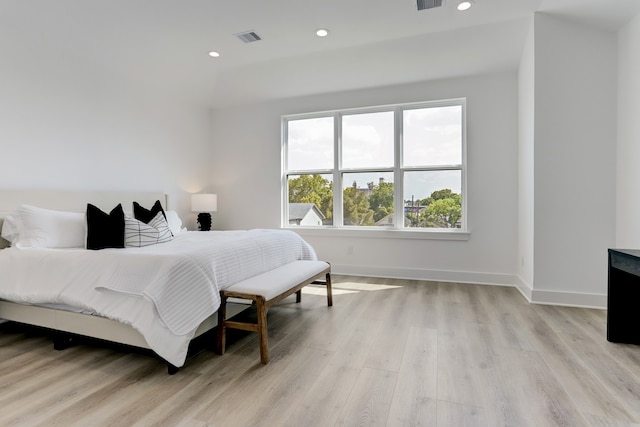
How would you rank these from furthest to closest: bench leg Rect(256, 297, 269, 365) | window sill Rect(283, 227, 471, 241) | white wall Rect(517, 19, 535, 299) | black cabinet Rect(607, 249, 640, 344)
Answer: window sill Rect(283, 227, 471, 241), white wall Rect(517, 19, 535, 299), black cabinet Rect(607, 249, 640, 344), bench leg Rect(256, 297, 269, 365)

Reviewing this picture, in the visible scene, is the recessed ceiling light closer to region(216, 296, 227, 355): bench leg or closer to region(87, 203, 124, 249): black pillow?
region(216, 296, 227, 355): bench leg

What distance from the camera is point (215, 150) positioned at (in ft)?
18.0

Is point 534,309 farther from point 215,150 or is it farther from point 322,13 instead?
point 215,150

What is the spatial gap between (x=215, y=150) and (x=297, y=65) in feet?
6.54

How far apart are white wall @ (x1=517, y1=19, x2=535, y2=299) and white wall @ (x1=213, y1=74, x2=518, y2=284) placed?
13cm

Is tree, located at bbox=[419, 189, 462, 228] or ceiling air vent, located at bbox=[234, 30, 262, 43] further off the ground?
ceiling air vent, located at bbox=[234, 30, 262, 43]

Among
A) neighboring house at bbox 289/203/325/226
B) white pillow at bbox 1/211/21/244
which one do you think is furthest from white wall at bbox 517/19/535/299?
white pillow at bbox 1/211/21/244

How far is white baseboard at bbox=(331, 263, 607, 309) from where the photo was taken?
3.23 m

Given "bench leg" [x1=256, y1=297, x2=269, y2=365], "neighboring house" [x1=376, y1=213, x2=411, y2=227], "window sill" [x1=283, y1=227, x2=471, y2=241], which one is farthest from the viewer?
"neighboring house" [x1=376, y1=213, x2=411, y2=227]

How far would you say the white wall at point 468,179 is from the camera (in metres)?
4.11

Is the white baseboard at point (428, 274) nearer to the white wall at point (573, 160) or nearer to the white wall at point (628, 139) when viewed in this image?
the white wall at point (573, 160)

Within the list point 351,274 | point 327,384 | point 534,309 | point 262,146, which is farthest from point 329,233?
point 327,384

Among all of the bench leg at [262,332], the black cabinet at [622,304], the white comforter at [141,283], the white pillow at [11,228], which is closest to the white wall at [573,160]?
the black cabinet at [622,304]

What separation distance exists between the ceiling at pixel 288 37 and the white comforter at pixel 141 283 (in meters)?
2.09
